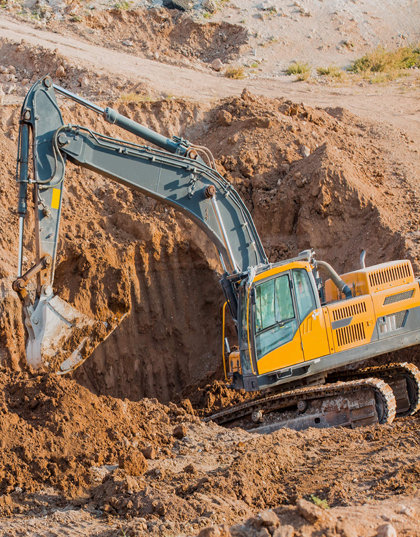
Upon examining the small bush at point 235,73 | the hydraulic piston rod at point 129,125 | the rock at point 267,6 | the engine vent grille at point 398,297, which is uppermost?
the rock at point 267,6

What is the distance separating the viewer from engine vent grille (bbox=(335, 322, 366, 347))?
8.06 m

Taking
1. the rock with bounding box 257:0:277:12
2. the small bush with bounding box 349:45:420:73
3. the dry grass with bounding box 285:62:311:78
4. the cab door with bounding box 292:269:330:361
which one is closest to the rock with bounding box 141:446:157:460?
the cab door with bounding box 292:269:330:361

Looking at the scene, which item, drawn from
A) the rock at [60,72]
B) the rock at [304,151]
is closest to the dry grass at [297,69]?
the rock at [304,151]

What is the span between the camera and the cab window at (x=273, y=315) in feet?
25.4

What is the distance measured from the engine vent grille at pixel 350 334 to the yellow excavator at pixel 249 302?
0.05 ft

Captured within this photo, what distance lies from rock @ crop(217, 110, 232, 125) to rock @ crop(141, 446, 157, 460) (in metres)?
8.84

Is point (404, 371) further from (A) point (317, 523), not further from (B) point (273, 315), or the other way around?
(A) point (317, 523)

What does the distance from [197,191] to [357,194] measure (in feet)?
15.0

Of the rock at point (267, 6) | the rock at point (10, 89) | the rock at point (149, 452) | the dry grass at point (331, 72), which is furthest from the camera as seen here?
the rock at point (267, 6)

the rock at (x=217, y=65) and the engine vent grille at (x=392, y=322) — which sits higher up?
the rock at (x=217, y=65)

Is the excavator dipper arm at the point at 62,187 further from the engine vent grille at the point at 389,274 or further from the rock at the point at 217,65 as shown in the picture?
the rock at the point at 217,65

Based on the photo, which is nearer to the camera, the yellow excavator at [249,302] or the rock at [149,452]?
the rock at [149,452]

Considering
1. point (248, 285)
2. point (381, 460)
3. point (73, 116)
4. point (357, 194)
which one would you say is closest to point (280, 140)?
point (357, 194)

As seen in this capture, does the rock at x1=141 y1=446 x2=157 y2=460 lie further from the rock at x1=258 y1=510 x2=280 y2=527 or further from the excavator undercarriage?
the rock at x1=258 y1=510 x2=280 y2=527
